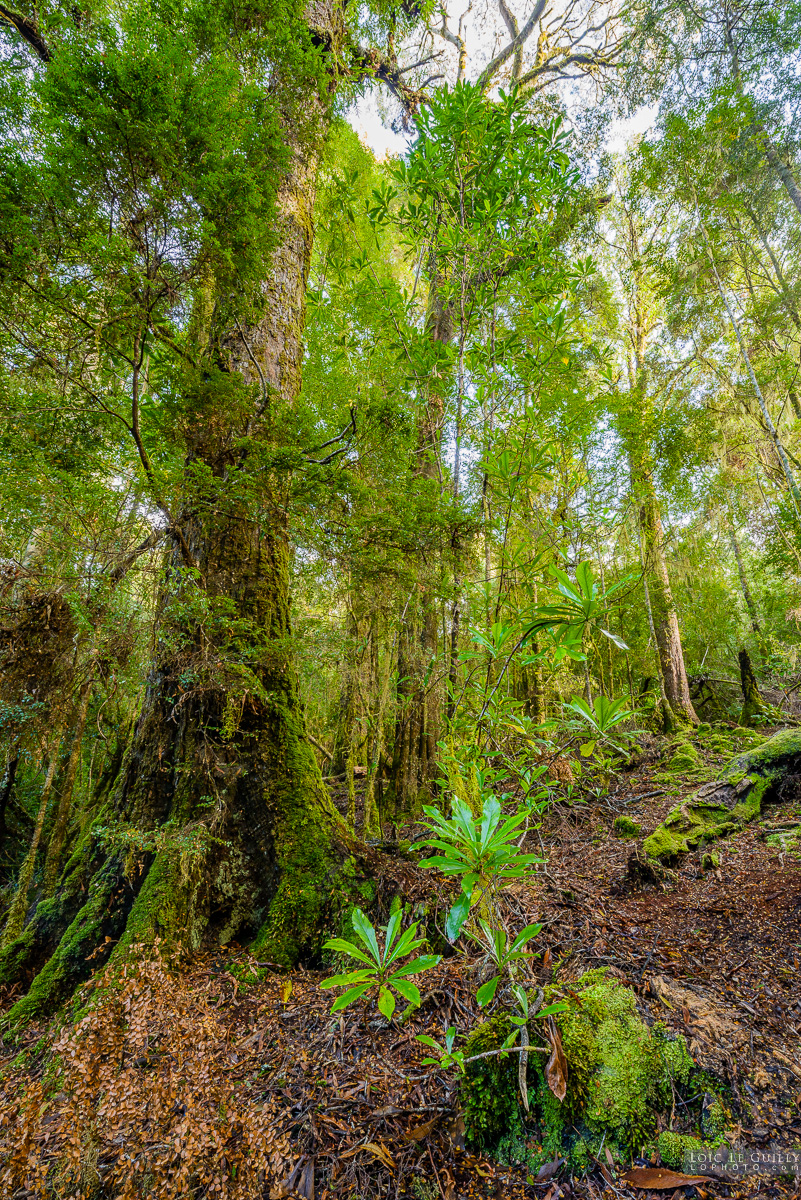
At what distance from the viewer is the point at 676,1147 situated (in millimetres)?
1250

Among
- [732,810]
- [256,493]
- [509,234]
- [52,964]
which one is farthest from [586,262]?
[52,964]

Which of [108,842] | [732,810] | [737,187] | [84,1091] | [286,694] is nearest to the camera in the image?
[84,1091]

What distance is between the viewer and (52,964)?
7.38ft

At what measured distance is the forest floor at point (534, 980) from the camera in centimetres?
131

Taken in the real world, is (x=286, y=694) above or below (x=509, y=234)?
below

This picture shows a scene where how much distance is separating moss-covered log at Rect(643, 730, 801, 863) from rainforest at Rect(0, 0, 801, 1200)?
3cm

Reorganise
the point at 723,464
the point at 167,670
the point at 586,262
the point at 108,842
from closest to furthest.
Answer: the point at 108,842, the point at 167,670, the point at 586,262, the point at 723,464

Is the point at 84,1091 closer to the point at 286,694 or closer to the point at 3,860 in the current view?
the point at 286,694

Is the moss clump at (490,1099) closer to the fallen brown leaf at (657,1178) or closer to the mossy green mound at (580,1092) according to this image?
the mossy green mound at (580,1092)

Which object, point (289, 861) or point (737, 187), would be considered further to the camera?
point (737, 187)

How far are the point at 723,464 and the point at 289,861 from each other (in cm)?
1092

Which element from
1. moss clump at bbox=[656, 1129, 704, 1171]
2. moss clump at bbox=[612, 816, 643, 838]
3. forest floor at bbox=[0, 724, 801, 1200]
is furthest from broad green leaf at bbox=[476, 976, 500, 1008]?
moss clump at bbox=[612, 816, 643, 838]

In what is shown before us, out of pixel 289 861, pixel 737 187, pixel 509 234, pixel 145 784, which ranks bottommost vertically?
pixel 289 861

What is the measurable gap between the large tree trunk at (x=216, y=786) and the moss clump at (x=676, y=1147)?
5.38 ft
